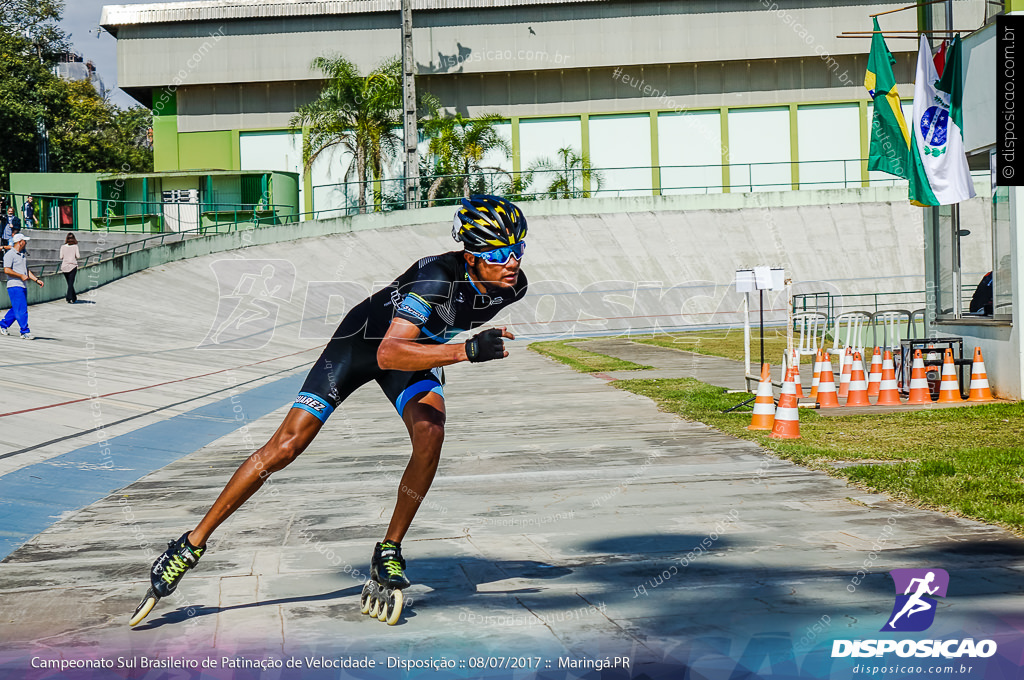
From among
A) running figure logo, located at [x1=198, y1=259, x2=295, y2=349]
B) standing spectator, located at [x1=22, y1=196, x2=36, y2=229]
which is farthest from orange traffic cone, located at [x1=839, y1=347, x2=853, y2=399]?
standing spectator, located at [x1=22, y1=196, x2=36, y2=229]

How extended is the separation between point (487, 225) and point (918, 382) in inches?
397

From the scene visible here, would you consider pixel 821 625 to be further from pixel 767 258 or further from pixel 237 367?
pixel 767 258

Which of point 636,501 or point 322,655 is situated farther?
point 636,501

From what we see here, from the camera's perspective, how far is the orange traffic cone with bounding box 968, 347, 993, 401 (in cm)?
1328

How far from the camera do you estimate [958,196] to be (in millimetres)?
13578

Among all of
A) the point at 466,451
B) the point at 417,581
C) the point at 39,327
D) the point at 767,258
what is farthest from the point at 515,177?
the point at 417,581

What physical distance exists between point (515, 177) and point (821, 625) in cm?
4418

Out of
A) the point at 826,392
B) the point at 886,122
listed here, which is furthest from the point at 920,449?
the point at 886,122

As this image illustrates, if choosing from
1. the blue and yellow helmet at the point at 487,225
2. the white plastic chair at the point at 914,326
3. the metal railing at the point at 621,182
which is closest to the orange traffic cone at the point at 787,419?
the white plastic chair at the point at 914,326

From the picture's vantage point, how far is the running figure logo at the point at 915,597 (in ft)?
13.9

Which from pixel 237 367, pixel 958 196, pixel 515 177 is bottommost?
pixel 237 367

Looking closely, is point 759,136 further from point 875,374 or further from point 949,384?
point 949,384

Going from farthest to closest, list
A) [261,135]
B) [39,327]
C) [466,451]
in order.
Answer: [261,135], [39,327], [466,451]

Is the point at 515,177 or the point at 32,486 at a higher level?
the point at 515,177
